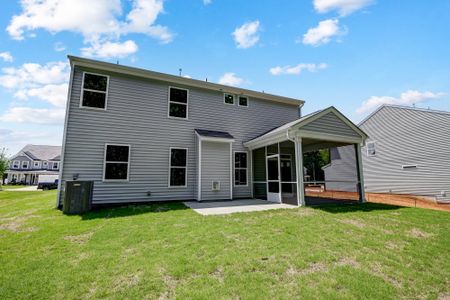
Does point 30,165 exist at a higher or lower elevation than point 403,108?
lower

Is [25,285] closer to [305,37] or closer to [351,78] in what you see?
[305,37]


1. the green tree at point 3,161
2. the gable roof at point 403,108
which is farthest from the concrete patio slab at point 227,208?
the green tree at point 3,161

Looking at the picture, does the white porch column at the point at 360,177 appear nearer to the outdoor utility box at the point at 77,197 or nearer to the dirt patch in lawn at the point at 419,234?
the dirt patch in lawn at the point at 419,234

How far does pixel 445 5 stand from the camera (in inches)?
259

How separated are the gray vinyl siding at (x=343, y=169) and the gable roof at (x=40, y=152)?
166 feet

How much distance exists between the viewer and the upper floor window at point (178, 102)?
10.9 metres

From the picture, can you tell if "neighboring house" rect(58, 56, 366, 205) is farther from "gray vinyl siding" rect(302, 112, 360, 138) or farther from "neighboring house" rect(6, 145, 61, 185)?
"neighboring house" rect(6, 145, 61, 185)

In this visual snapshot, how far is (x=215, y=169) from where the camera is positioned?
35.3 feet

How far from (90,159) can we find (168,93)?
184 inches

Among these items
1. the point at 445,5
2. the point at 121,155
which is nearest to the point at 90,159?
the point at 121,155

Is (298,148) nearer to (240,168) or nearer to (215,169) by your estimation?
(240,168)

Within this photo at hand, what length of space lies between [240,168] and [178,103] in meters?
4.82

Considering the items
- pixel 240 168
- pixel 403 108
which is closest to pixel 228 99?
pixel 240 168

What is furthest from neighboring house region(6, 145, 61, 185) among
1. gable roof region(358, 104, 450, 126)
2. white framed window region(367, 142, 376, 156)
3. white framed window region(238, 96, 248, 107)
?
gable roof region(358, 104, 450, 126)
